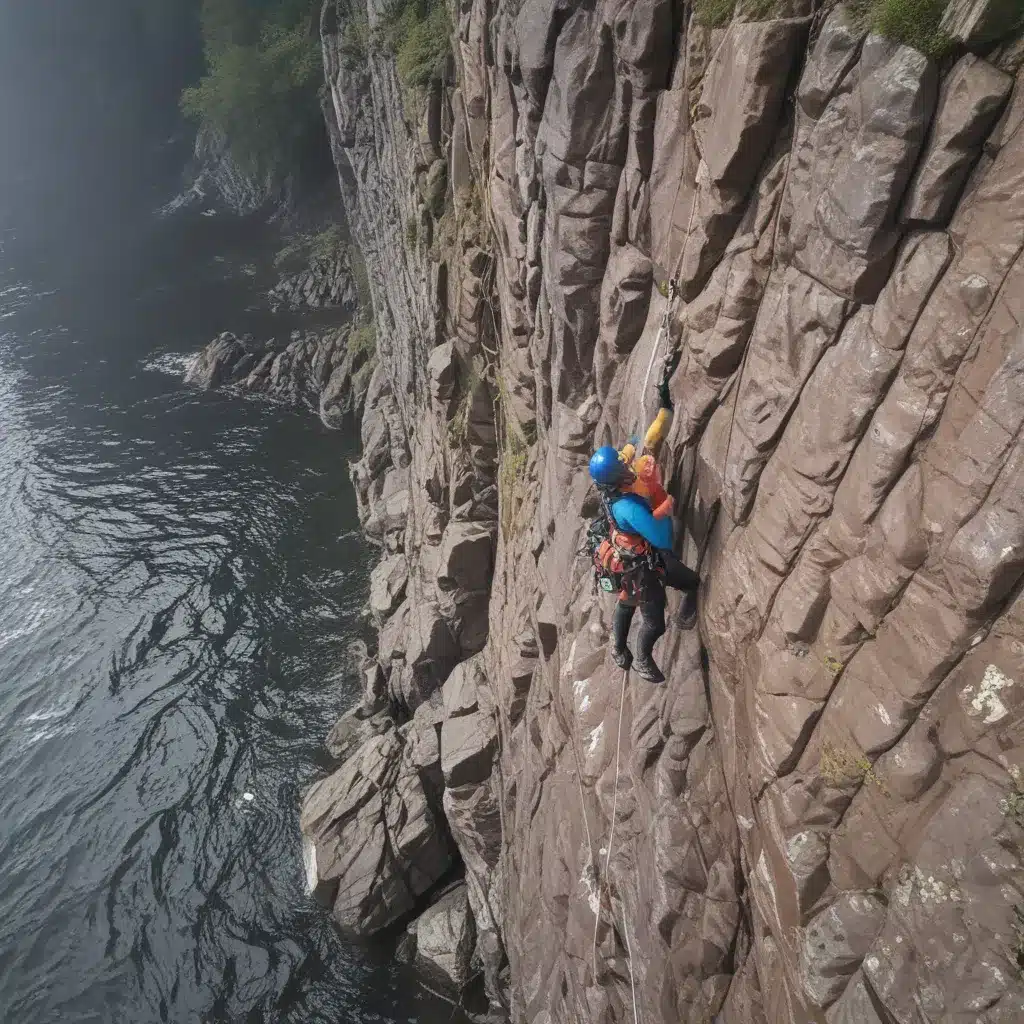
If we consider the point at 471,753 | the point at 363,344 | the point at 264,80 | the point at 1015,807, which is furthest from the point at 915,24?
the point at 264,80

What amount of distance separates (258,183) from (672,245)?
64.5 meters

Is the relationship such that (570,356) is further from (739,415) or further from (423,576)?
(423,576)

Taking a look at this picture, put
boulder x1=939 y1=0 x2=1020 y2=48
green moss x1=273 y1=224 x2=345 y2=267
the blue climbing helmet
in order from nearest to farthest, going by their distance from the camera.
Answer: boulder x1=939 y1=0 x2=1020 y2=48, the blue climbing helmet, green moss x1=273 y1=224 x2=345 y2=267

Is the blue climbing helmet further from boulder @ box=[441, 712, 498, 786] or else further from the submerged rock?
the submerged rock

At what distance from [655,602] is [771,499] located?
6.92ft

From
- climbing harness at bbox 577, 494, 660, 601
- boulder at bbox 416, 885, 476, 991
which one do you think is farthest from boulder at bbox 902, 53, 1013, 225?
boulder at bbox 416, 885, 476, 991

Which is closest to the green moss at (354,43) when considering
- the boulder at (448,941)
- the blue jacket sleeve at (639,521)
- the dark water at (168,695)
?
the dark water at (168,695)

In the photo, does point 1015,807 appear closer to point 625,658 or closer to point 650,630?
point 650,630

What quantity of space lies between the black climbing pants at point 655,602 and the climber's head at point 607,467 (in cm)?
100

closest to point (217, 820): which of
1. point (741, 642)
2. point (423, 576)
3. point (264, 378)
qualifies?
point (423, 576)

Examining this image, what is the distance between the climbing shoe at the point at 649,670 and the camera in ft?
27.8

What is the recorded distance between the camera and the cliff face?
483cm

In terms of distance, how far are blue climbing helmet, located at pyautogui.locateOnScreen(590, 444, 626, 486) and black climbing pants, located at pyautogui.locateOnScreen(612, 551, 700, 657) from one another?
3.42 ft

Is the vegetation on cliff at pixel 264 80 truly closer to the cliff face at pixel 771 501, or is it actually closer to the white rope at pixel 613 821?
the cliff face at pixel 771 501
